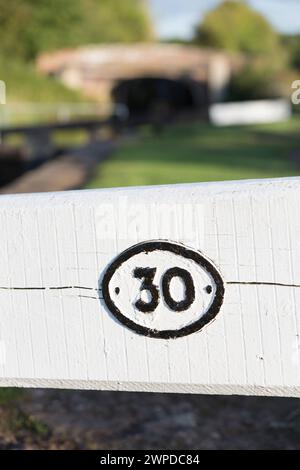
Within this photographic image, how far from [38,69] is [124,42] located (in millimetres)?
31869

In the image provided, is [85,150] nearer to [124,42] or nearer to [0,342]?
[0,342]

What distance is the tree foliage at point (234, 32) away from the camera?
81750mm

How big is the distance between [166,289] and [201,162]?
1149 cm

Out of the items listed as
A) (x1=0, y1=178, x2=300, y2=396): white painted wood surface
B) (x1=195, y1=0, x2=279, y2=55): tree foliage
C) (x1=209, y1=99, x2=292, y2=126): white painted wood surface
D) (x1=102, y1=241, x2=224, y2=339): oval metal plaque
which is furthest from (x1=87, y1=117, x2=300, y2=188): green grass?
(x1=195, y1=0, x2=279, y2=55): tree foliage

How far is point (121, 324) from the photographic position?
2945mm

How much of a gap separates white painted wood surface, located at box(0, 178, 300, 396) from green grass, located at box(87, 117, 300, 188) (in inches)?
263

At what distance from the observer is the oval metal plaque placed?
2840mm

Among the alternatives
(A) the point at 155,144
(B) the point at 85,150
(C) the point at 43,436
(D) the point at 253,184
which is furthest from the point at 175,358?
(A) the point at 155,144

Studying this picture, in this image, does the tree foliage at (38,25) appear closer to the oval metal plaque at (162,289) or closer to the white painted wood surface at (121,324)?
the white painted wood surface at (121,324)

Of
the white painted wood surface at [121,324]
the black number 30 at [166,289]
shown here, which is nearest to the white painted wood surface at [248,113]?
the white painted wood surface at [121,324]

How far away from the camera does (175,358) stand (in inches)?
115

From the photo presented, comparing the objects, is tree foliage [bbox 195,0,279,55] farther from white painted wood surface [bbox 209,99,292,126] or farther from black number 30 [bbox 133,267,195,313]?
black number 30 [bbox 133,267,195,313]

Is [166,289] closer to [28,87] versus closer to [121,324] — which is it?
[121,324]

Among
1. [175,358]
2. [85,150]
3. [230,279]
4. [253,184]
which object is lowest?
[175,358]
